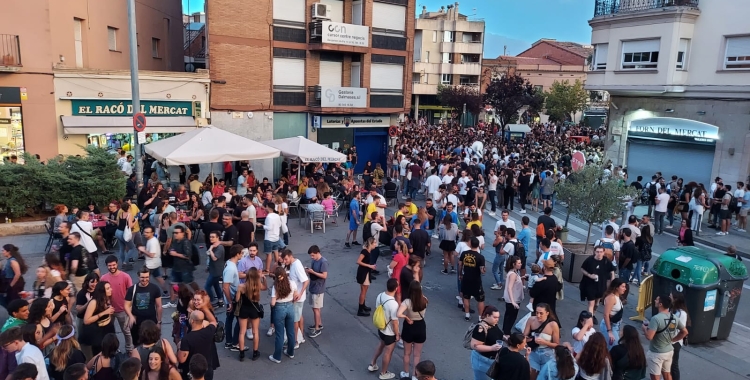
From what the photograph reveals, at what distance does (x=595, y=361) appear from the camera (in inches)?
227

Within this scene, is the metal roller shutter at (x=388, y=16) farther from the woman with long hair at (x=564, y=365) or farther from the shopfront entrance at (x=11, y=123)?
the woman with long hair at (x=564, y=365)

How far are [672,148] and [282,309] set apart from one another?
69.4 ft

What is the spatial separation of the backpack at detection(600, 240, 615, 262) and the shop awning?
15.9m

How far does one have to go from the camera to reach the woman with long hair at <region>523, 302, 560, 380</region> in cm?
637

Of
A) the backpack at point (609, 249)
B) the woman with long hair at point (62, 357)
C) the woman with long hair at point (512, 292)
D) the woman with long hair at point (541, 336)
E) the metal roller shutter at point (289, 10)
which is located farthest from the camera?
the metal roller shutter at point (289, 10)

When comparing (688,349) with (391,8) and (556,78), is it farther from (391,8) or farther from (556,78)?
(556,78)

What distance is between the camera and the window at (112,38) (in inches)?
821

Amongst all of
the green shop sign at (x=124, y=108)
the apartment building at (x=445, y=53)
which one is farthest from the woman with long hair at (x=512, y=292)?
the apartment building at (x=445, y=53)

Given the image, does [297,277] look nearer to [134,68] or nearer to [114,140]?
[134,68]

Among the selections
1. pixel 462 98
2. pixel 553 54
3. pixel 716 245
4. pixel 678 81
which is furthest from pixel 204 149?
pixel 553 54

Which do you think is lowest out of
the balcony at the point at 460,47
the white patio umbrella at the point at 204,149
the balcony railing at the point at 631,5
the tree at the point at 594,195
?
the tree at the point at 594,195

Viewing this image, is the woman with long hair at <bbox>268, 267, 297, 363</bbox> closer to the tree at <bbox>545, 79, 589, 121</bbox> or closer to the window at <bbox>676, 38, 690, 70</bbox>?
the window at <bbox>676, 38, 690, 70</bbox>

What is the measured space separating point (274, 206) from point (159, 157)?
404 centimetres

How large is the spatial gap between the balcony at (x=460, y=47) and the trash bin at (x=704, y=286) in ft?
172
